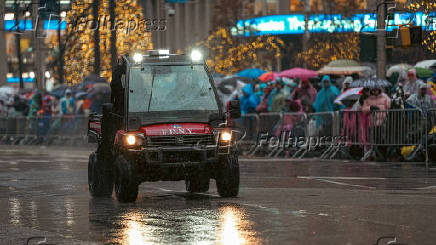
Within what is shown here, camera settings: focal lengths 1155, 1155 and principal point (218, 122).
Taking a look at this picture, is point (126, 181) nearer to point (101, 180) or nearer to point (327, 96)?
point (101, 180)

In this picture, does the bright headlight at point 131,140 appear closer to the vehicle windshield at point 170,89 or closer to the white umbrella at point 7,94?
the vehicle windshield at point 170,89

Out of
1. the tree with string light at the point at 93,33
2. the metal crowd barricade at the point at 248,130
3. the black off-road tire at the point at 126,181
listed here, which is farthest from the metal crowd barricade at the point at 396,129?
the tree with string light at the point at 93,33

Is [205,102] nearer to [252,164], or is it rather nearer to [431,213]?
[431,213]

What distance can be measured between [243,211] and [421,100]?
1273 centimetres

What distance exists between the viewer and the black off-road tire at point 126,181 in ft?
49.3

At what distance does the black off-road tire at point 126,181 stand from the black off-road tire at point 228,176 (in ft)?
3.93

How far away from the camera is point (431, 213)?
42.4 ft

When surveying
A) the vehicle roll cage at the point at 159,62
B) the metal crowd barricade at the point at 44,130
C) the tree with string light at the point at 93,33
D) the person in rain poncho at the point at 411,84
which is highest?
the tree with string light at the point at 93,33

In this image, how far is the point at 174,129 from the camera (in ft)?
49.7

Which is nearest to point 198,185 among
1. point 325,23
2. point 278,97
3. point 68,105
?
point 278,97

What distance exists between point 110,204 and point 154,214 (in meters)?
1.83

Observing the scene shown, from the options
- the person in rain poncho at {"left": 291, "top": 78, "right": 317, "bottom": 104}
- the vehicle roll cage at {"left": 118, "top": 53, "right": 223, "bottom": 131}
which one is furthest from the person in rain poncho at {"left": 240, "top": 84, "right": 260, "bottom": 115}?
the vehicle roll cage at {"left": 118, "top": 53, "right": 223, "bottom": 131}

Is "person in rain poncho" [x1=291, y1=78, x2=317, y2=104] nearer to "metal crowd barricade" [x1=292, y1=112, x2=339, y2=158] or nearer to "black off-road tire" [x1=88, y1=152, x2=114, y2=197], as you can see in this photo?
"metal crowd barricade" [x1=292, y1=112, x2=339, y2=158]

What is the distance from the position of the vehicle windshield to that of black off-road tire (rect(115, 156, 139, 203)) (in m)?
0.79
